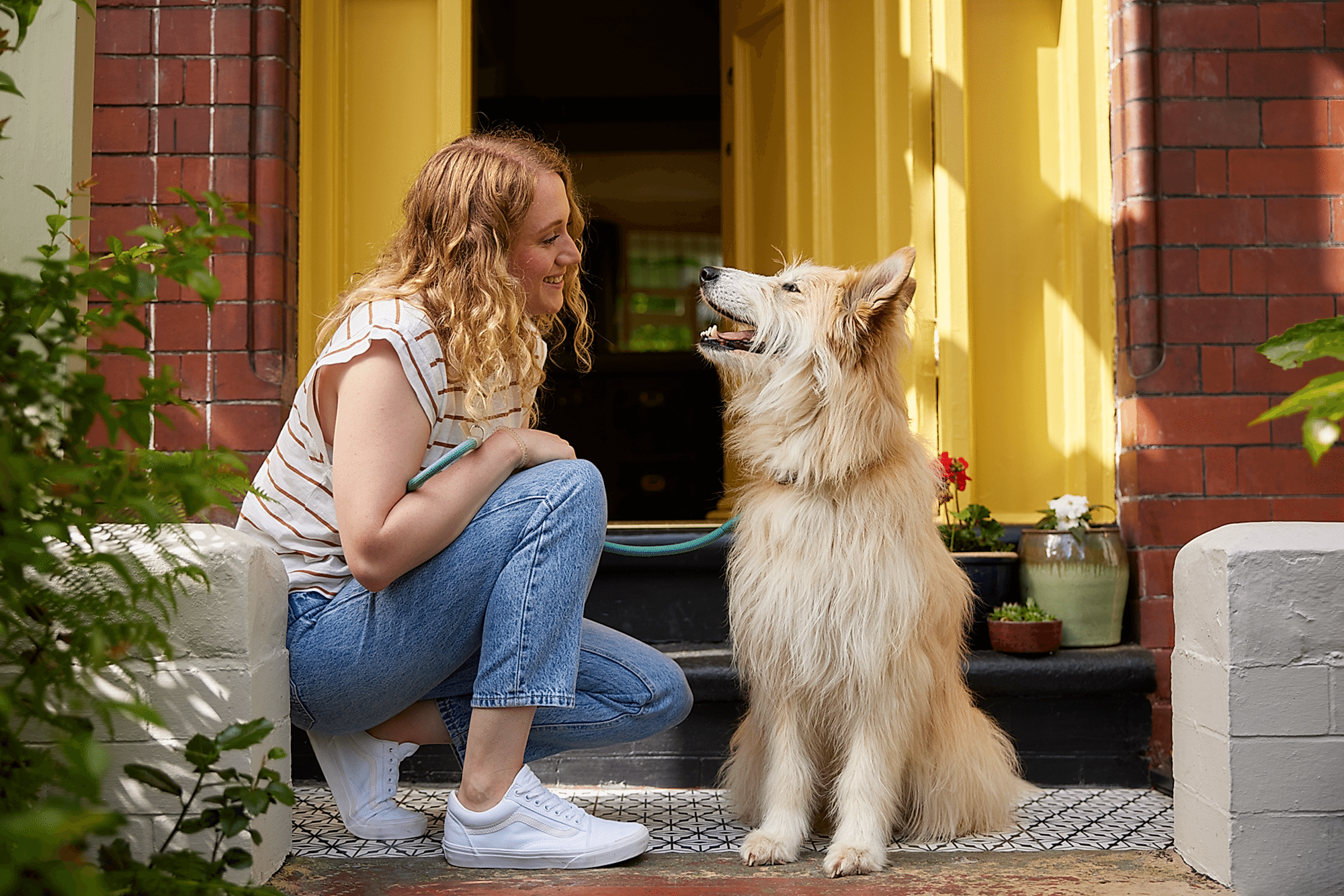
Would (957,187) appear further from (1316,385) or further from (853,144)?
(1316,385)

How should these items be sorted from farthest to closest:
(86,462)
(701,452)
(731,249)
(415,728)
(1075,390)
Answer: (701,452)
(731,249)
(1075,390)
(415,728)
(86,462)

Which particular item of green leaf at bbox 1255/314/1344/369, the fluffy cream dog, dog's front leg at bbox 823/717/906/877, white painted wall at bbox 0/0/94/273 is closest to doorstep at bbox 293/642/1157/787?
the fluffy cream dog

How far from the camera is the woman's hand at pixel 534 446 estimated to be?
1850 mm

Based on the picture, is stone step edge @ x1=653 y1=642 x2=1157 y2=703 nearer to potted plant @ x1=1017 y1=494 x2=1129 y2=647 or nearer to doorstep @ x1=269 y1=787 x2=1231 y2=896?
potted plant @ x1=1017 y1=494 x2=1129 y2=647

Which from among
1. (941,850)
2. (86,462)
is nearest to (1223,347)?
(941,850)

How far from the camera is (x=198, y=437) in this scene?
2.77 m

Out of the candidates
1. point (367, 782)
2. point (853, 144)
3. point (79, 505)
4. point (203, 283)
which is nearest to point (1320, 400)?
point (203, 283)

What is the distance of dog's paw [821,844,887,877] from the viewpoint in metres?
1.80

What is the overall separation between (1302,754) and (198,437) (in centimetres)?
258

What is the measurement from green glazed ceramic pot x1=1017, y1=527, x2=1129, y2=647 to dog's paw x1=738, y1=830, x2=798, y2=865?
45.8 inches

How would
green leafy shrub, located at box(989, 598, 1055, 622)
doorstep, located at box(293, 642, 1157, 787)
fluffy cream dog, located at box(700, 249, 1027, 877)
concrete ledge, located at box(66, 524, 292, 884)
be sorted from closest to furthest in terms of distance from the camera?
concrete ledge, located at box(66, 524, 292, 884), fluffy cream dog, located at box(700, 249, 1027, 877), doorstep, located at box(293, 642, 1157, 787), green leafy shrub, located at box(989, 598, 1055, 622)

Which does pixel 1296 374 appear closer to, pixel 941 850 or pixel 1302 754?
Answer: pixel 1302 754

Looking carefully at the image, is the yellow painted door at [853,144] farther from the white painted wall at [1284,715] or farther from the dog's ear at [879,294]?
the white painted wall at [1284,715]

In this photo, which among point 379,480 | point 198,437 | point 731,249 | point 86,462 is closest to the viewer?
point 86,462
